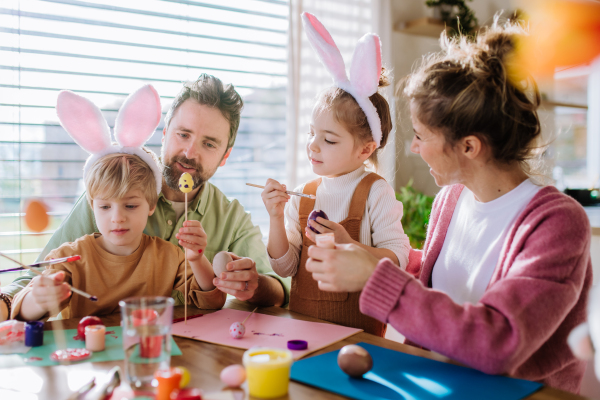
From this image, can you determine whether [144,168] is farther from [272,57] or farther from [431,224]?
[272,57]

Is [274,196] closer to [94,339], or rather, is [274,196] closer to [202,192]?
[202,192]

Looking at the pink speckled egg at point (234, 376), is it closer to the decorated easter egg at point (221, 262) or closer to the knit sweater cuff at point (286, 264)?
the decorated easter egg at point (221, 262)

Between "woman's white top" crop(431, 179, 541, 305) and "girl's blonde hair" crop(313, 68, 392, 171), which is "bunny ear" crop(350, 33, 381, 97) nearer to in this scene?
"girl's blonde hair" crop(313, 68, 392, 171)

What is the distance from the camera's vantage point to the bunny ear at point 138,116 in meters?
1.45

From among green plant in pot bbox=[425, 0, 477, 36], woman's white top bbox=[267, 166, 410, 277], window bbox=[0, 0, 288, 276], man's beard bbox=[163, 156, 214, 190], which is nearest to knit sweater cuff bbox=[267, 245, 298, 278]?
woman's white top bbox=[267, 166, 410, 277]

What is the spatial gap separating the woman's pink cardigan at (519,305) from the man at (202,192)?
0.68 m

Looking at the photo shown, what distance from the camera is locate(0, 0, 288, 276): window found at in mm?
2521

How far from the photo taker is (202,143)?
176 centimetres

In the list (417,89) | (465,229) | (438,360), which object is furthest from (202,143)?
(438,360)

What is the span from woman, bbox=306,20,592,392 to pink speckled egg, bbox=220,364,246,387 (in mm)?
260

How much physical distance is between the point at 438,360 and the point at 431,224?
534 mm

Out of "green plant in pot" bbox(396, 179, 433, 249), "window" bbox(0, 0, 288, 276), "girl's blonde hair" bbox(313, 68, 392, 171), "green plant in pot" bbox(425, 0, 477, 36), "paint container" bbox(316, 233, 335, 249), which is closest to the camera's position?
"paint container" bbox(316, 233, 335, 249)

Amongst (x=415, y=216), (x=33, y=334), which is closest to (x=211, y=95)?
(x=33, y=334)

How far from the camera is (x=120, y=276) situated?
1478mm
